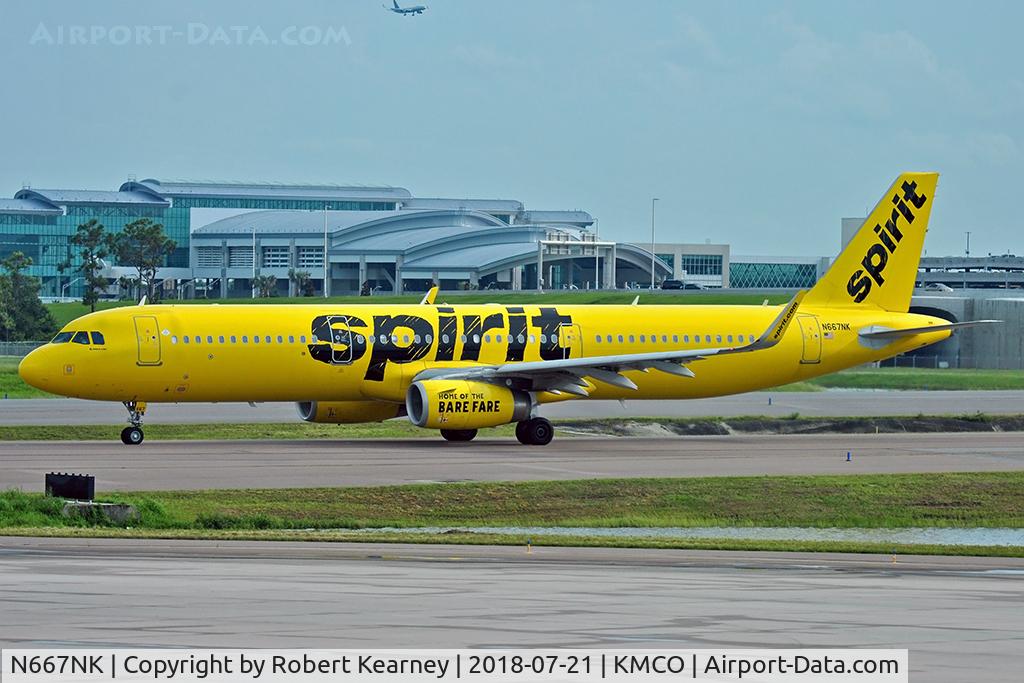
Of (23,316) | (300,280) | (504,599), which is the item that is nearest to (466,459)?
(504,599)

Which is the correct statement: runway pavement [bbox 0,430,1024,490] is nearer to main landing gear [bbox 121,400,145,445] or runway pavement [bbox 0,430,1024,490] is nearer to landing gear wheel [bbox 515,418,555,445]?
main landing gear [bbox 121,400,145,445]

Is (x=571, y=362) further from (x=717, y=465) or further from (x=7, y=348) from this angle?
(x=7, y=348)

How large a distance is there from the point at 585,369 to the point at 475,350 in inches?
138

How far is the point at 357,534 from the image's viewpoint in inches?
1060

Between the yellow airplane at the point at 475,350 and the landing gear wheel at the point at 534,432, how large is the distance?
0.12 feet

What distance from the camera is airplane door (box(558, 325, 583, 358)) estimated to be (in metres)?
47.3

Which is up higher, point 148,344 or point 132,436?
point 148,344

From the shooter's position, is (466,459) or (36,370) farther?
(36,370)

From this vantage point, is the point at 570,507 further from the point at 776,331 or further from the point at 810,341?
the point at 810,341

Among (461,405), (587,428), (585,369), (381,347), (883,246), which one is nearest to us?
(461,405)

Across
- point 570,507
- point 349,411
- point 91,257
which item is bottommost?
point 570,507

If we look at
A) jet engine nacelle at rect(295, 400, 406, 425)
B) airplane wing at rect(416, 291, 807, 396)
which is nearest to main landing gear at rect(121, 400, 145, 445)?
jet engine nacelle at rect(295, 400, 406, 425)

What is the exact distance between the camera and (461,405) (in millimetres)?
43250

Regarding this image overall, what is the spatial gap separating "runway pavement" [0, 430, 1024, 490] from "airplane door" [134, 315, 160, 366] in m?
2.21
